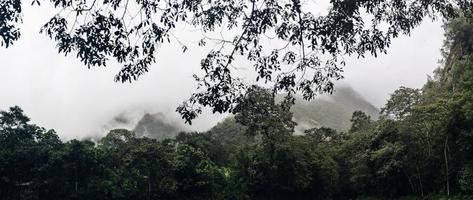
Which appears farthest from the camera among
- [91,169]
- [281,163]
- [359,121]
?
[359,121]

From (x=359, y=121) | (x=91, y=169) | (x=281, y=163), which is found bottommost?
(x=281, y=163)

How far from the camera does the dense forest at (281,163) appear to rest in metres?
38.8

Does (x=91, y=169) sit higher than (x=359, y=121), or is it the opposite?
(x=359, y=121)

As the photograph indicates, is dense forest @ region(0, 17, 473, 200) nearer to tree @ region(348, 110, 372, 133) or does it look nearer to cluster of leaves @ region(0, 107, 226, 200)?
cluster of leaves @ region(0, 107, 226, 200)

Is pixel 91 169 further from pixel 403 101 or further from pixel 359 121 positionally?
pixel 359 121

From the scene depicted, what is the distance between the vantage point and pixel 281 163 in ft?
148

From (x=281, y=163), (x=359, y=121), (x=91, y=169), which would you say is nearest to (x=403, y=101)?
(x=281, y=163)

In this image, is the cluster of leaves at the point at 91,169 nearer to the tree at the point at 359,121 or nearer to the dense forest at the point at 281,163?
the dense forest at the point at 281,163

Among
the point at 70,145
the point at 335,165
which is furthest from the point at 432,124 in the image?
the point at 70,145

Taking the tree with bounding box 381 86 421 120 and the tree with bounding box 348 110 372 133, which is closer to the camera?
the tree with bounding box 381 86 421 120

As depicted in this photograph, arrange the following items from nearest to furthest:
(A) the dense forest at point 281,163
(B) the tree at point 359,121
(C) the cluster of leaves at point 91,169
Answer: (A) the dense forest at point 281,163 → (C) the cluster of leaves at point 91,169 → (B) the tree at point 359,121

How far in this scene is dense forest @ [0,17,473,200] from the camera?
38.8 metres

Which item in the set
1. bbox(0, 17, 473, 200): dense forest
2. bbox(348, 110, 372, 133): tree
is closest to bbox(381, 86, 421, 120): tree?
bbox(0, 17, 473, 200): dense forest

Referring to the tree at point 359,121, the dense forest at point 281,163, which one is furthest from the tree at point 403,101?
the tree at point 359,121
